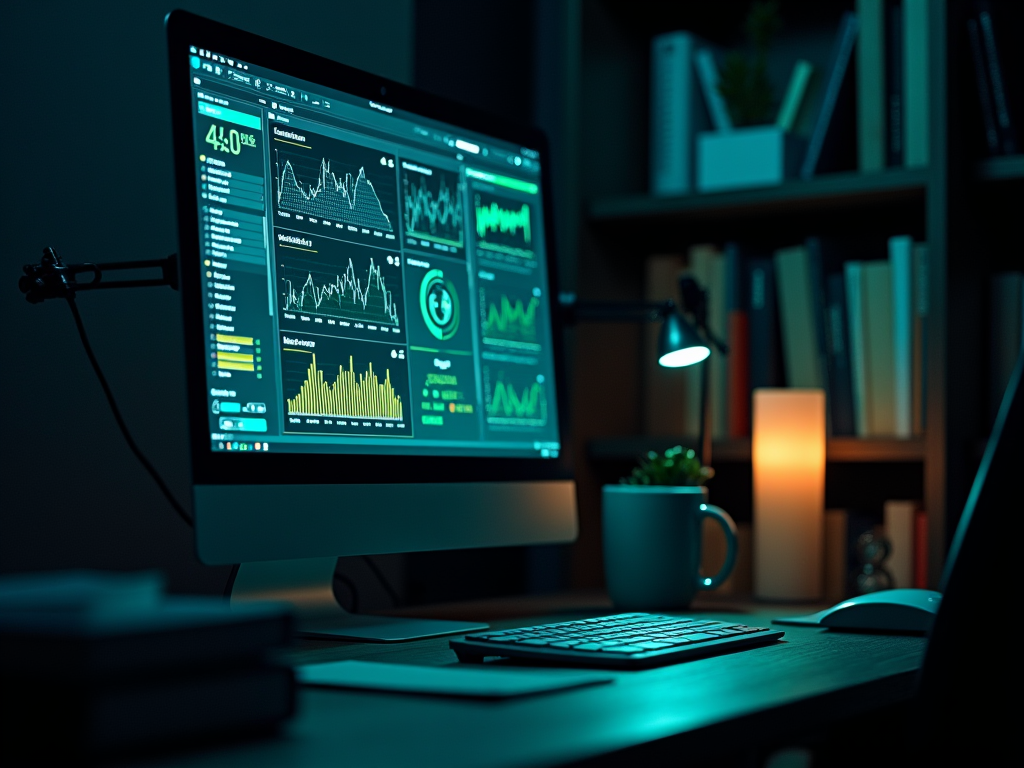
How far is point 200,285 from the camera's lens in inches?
40.8

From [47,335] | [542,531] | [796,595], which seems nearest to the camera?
[47,335]

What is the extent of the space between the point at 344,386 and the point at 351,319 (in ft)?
0.23

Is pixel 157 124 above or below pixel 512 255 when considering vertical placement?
above

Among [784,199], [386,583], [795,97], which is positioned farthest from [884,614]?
[795,97]

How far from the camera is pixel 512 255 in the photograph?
1.43 meters

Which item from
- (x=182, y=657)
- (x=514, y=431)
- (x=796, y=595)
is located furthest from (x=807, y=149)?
(x=182, y=657)

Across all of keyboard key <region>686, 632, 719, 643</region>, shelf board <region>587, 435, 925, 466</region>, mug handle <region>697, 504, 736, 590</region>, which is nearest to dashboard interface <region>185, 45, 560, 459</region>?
mug handle <region>697, 504, 736, 590</region>

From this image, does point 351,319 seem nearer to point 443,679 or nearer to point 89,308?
point 89,308

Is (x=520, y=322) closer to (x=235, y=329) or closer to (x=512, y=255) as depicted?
(x=512, y=255)

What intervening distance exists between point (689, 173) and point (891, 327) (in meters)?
0.46

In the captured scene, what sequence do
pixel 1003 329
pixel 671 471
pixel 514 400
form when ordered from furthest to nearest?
1. pixel 1003 329
2. pixel 671 471
3. pixel 514 400

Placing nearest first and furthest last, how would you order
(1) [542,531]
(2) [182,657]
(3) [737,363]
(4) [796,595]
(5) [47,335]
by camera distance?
(2) [182,657]
(5) [47,335]
(1) [542,531]
(4) [796,595]
(3) [737,363]

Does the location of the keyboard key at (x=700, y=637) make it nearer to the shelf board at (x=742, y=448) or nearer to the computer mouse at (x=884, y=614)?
the computer mouse at (x=884, y=614)

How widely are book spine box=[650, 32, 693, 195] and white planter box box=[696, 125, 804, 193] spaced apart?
2.8 inches
